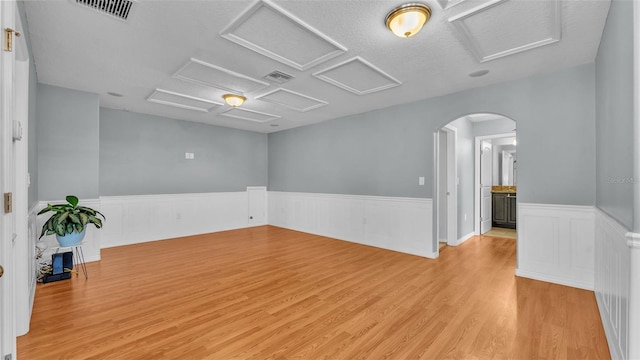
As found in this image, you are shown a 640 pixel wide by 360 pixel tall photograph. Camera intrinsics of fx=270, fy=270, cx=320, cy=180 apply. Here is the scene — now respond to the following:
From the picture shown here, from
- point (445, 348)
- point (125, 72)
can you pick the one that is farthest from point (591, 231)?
point (125, 72)

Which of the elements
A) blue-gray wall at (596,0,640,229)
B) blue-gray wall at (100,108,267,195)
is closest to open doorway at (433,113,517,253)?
blue-gray wall at (596,0,640,229)

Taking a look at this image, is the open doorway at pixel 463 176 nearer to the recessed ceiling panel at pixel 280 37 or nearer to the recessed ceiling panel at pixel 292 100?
the recessed ceiling panel at pixel 292 100

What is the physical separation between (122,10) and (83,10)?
32 centimetres

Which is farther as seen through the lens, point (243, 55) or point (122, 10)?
point (243, 55)

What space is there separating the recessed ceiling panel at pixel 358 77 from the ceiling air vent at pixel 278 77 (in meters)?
0.39

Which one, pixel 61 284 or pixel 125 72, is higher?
pixel 125 72

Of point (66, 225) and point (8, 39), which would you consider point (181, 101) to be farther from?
point (8, 39)

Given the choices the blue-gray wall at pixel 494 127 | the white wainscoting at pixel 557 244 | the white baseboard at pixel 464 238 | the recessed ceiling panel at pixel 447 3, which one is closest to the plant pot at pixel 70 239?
the recessed ceiling panel at pixel 447 3

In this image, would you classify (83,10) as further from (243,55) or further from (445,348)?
(445,348)

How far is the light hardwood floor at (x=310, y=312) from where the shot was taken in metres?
2.02

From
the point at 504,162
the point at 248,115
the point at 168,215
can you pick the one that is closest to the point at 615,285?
the point at 248,115

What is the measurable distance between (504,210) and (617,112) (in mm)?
5561

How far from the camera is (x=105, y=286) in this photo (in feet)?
10.6

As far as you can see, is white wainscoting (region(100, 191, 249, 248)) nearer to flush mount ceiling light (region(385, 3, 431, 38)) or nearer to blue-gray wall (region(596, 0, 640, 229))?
flush mount ceiling light (region(385, 3, 431, 38))
